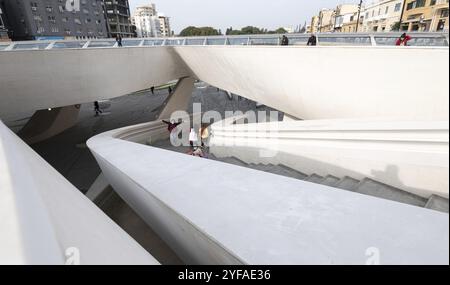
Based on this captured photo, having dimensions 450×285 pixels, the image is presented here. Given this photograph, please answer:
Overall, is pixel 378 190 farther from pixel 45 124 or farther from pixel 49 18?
pixel 49 18

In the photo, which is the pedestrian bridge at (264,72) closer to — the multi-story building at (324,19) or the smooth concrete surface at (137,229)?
the smooth concrete surface at (137,229)

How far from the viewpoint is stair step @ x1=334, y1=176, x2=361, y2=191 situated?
3513mm

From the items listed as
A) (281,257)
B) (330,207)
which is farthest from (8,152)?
(330,207)

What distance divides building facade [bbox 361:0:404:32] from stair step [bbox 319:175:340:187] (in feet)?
123

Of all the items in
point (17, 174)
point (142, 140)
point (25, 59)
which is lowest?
point (142, 140)

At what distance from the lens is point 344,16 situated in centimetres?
5009

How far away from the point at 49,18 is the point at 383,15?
173 ft

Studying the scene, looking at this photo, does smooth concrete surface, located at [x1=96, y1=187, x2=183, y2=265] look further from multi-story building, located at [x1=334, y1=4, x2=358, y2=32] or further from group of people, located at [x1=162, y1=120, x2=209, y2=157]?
multi-story building, located at [x1=334, y1=4, x2=358, y2=32]

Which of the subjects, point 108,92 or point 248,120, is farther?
point 248,120

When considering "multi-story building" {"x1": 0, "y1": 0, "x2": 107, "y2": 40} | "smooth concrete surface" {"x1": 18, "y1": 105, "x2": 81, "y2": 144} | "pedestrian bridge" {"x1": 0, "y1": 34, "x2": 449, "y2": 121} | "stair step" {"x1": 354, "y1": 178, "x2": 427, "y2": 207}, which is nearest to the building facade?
"pedestrian bridge" {"x1": 0, "y1": 34, "x2": 449, "y2": 121}

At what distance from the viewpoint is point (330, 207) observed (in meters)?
2.38

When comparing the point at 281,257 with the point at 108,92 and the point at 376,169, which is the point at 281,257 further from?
the point at 108,92

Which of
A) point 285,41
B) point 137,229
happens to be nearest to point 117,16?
point 285,41

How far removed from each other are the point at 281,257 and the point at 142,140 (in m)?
10.4
